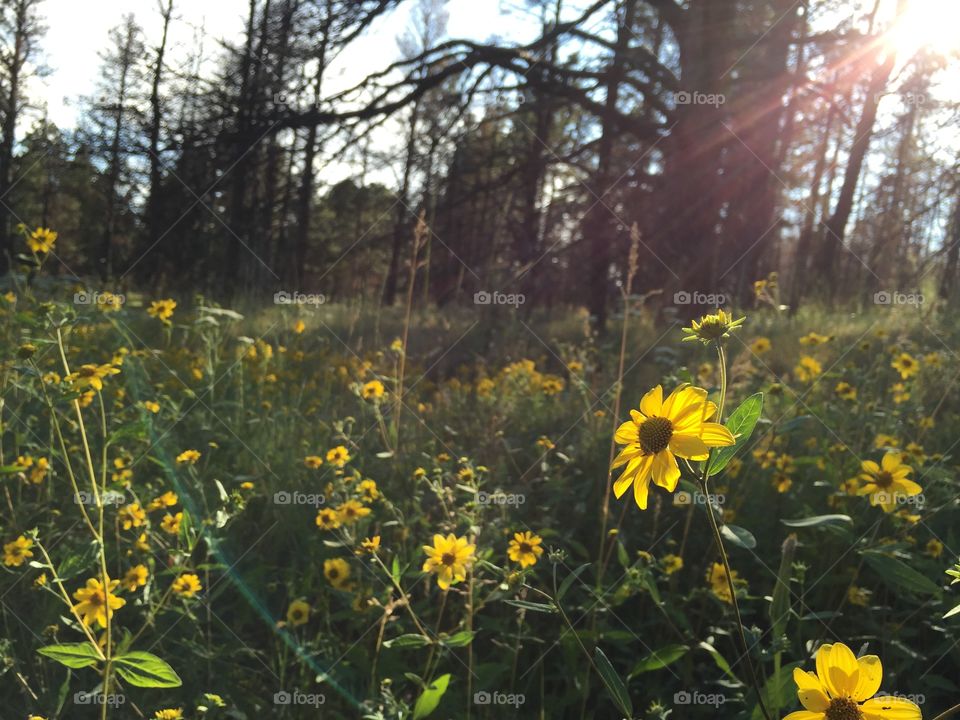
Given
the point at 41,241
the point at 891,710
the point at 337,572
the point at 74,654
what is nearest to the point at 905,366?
the point at 337,572

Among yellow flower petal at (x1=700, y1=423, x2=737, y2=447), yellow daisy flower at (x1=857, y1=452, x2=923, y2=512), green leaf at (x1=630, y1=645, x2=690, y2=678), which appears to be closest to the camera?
yellow flower petal at (x1=700, y1=423, x2=737, y2=447)

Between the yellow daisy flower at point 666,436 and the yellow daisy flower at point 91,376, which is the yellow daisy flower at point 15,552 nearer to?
the yellow daisy flower at point 91,376

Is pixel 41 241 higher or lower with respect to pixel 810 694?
higher

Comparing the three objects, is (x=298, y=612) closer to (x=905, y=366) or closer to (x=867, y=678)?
(x=867, y=678)

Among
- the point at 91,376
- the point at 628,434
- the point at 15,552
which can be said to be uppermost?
the point at 628,434

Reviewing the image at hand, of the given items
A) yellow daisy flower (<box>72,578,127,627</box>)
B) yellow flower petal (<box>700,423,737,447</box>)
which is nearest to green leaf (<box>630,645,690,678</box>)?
yellow flower petal (<box>700,423,737,447</box>)

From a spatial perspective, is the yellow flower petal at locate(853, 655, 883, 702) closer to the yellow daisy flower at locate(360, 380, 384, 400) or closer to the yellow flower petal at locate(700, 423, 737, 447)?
the yellow flower petal at locate(700, 423, 737, 447)

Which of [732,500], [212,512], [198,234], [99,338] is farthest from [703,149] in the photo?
[198,234]

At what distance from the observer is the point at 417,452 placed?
3006 mm

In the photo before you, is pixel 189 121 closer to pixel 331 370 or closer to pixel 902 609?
pixel 331 370

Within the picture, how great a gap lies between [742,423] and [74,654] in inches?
51.8

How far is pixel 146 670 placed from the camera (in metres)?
1.23

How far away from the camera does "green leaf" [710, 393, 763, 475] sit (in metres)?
0.88

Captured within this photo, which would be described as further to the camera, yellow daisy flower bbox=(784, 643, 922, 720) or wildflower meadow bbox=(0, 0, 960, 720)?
wildflower meadow bbox=(0, 0, 960, 720)
